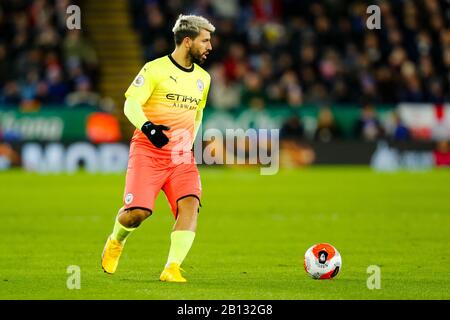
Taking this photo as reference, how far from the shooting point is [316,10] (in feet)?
107

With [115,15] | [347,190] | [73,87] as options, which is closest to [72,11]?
[73,87]

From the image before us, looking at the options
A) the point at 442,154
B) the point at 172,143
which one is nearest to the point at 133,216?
the point at 172,143

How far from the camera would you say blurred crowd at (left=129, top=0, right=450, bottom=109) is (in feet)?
100

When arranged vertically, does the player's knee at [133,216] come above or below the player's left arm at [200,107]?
below

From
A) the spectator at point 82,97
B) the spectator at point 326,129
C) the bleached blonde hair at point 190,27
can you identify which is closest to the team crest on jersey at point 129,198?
the bleached blonde hair at point 190,27

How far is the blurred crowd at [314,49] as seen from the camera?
30.5m

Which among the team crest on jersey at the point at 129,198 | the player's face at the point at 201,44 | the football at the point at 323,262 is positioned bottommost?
the football at the point at 323,262

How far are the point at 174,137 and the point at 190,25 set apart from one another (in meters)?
1.06

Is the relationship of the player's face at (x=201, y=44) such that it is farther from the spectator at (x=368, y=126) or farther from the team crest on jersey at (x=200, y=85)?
the spectator at (x=368, y=126)

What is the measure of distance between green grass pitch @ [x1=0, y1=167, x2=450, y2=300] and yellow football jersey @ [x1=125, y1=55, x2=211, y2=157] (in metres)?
1.29

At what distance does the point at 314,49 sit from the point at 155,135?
21.8 metres

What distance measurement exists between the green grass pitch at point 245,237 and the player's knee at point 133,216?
0.56m

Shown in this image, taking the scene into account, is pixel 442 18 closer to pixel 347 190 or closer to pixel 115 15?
pixel 115 15

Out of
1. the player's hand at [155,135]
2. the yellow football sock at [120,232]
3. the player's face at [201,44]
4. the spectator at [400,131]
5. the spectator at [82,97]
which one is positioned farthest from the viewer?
the spectator at [400,131]
